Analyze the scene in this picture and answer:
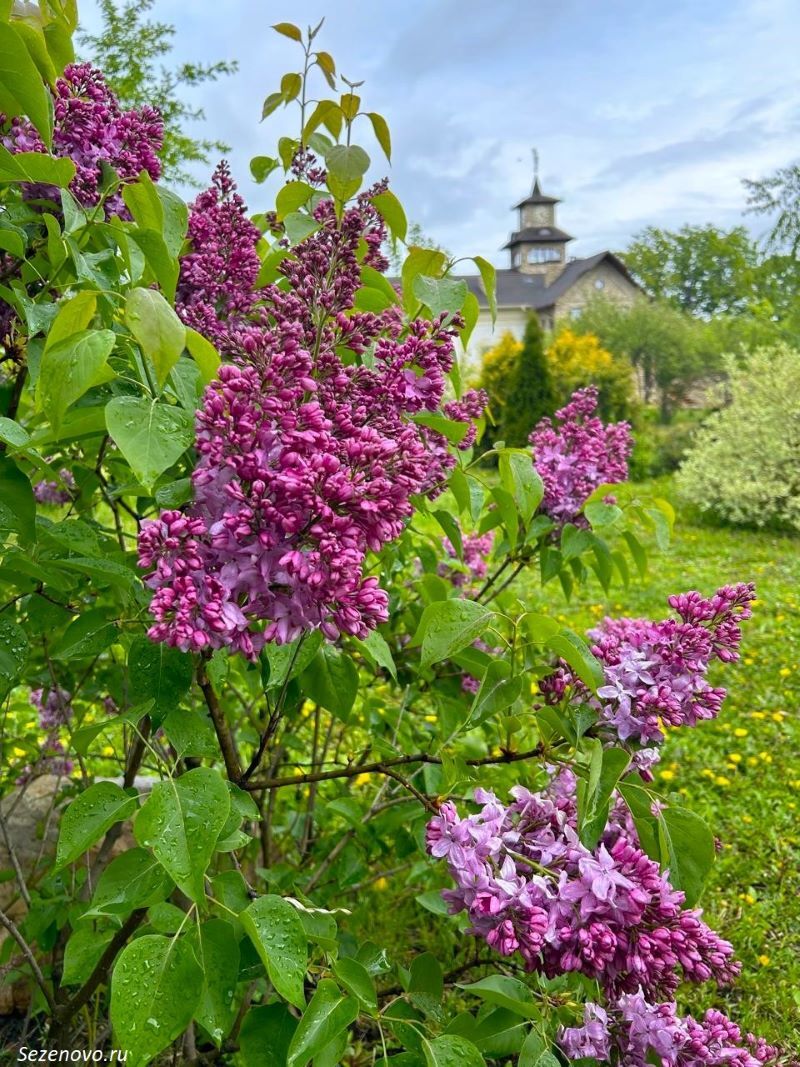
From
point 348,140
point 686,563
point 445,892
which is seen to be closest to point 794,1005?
point 445,892

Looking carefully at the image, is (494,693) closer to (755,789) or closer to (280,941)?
(280,941)

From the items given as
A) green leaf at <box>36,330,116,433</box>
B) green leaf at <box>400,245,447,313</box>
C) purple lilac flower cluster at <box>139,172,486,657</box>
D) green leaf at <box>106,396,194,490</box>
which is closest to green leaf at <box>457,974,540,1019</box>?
purple lilac flower cluster at <box>139,172,486,657</box>

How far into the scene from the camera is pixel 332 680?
151cm

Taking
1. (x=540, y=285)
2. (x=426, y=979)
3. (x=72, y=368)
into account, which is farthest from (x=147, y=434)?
(x=540, y=285)

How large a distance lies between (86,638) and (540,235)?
63.8 metres

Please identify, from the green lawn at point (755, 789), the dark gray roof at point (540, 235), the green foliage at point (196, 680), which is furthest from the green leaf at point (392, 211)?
the dark gray roof at point (540, 235)

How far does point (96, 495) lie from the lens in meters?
2.35

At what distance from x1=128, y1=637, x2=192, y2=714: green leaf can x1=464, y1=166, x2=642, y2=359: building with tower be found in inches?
1611

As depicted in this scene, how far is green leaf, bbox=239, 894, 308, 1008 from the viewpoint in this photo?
0.98 m

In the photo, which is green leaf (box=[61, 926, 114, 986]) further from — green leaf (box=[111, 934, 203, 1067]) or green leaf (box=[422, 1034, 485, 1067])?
green leaf (box=[422, 1034, 485, 1067])

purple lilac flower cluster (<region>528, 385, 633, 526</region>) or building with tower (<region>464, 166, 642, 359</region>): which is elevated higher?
building with tower (<region>464, 166, 642, 359</region>)

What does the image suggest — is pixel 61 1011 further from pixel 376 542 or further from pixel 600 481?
pixel 600 481

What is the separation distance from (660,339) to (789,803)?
32172 mm

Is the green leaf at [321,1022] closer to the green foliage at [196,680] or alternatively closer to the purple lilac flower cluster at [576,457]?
the green foliage at [196,680]
